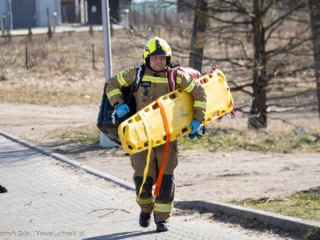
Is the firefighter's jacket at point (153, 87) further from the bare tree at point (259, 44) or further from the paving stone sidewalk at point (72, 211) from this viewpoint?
the bare tree at point (259, 44)

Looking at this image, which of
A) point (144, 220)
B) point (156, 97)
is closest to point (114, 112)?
point (156, 97)

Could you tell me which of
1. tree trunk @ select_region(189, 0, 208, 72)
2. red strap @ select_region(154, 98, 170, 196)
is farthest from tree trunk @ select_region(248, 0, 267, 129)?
red strap @ select_region(154, 98, 170, 196)

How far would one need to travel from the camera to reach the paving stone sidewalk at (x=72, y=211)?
4.63 m

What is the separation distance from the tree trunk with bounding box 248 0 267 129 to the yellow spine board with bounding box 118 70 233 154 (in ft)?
28.6

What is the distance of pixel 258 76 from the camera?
14297mm

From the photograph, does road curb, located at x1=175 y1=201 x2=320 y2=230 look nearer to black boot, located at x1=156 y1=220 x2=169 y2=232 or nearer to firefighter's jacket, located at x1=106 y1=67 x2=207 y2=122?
black boot, located at x1=156 y1=220 x2=169 y2=232

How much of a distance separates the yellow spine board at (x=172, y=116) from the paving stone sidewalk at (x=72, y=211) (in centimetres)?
106

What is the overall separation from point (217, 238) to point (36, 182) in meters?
3.52

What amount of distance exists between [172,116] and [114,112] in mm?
648

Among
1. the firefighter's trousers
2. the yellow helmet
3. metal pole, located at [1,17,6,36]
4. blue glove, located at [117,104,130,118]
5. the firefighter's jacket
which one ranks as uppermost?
metal pole, located at [1,17,6,36]

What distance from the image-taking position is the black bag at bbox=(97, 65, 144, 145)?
470 centimetres

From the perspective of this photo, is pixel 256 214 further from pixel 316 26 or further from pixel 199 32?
pixel 316 26

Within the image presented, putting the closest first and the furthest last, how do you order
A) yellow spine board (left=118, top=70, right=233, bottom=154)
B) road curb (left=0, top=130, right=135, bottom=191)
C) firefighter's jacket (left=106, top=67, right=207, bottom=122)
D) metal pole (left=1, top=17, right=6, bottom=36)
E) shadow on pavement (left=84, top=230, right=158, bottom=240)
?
1. yellow spine board (left=118, top=70, right=233, bottom=154)
2. shadow on pavement (left=84, top=230, right=158, bottom=240)
3. firefighter's jacket (left=106, top=67, right=207, bottom=122)
4. road curb (left=0, top=130, right=135, bottom=191)
5. metal pole (left=1, top=17, right=6, bottom=36)

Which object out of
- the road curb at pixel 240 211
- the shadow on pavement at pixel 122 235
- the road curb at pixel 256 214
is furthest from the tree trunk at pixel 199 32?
the shadow on pavement at pixel 122 235
